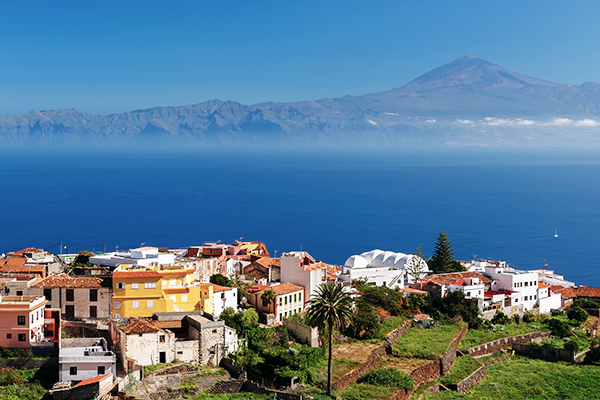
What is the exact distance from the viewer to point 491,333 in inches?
2066

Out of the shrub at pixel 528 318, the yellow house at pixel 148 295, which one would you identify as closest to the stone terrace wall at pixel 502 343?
the shrub at pixel 528 318

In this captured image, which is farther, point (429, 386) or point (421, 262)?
point (421, 262)

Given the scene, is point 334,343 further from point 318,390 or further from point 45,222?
point 45,222

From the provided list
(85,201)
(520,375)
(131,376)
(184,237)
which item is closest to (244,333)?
(131,376)

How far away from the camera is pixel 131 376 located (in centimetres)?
3300

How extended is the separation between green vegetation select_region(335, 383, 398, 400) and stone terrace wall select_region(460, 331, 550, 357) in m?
13.2

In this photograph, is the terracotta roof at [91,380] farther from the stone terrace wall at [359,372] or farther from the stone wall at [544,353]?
the stone wall at [544,353]

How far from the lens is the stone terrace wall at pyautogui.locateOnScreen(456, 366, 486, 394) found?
40344 mm

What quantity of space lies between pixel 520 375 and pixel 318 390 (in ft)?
57.1

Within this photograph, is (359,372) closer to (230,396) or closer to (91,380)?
(230,396)

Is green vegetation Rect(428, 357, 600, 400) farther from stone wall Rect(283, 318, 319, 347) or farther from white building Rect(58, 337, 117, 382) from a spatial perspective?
white building Rect(58, 337, 117, 382)

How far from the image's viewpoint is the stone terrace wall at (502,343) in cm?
4798

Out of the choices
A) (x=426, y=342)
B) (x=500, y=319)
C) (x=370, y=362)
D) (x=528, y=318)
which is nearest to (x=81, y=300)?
(x=370, y=362)

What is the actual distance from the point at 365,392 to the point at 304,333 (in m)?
7.95
